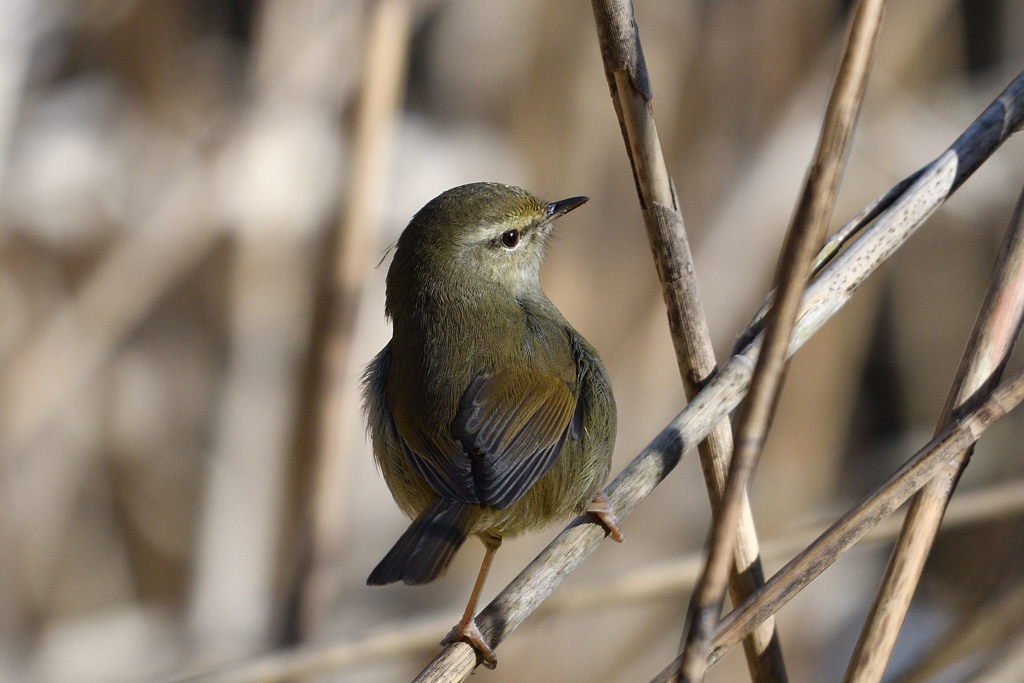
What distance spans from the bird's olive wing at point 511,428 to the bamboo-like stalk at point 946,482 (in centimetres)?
64

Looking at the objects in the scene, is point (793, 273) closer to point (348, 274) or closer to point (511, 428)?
point (511, 428)

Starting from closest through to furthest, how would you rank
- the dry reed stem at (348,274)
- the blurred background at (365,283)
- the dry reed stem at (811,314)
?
the dry reed stem at (811,314) → the dry reed stem at (348,274) → the blurred background at (365,283)

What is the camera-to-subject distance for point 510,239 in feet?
7.35

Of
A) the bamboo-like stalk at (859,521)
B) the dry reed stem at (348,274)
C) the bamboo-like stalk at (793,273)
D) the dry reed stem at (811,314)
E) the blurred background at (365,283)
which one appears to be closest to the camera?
the bamboo-like stalk at (793,273)

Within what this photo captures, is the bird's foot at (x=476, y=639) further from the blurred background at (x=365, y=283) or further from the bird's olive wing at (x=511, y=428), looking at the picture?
the blurred background at (x=365, y=283)

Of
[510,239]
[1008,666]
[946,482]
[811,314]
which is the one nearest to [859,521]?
[946,482]

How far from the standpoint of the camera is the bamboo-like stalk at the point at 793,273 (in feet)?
3.38

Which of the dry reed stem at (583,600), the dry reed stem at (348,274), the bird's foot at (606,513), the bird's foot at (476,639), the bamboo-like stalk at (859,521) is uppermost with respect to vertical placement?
the dry reed stem at (348,274)

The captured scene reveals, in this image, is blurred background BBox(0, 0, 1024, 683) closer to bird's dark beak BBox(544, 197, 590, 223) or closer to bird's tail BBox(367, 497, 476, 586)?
bird's dark beak BBox(544, 197, 590, 223)

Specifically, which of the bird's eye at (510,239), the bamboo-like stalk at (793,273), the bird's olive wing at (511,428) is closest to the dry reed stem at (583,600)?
the bird's olive wing at (511,428)

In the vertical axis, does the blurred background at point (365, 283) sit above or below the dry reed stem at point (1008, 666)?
above

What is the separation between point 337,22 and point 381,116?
498 mm

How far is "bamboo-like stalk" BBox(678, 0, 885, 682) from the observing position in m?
1.03

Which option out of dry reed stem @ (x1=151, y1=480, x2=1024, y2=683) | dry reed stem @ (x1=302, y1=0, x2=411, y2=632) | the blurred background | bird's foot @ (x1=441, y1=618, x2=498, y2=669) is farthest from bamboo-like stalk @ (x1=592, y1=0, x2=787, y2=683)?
the blurred background
